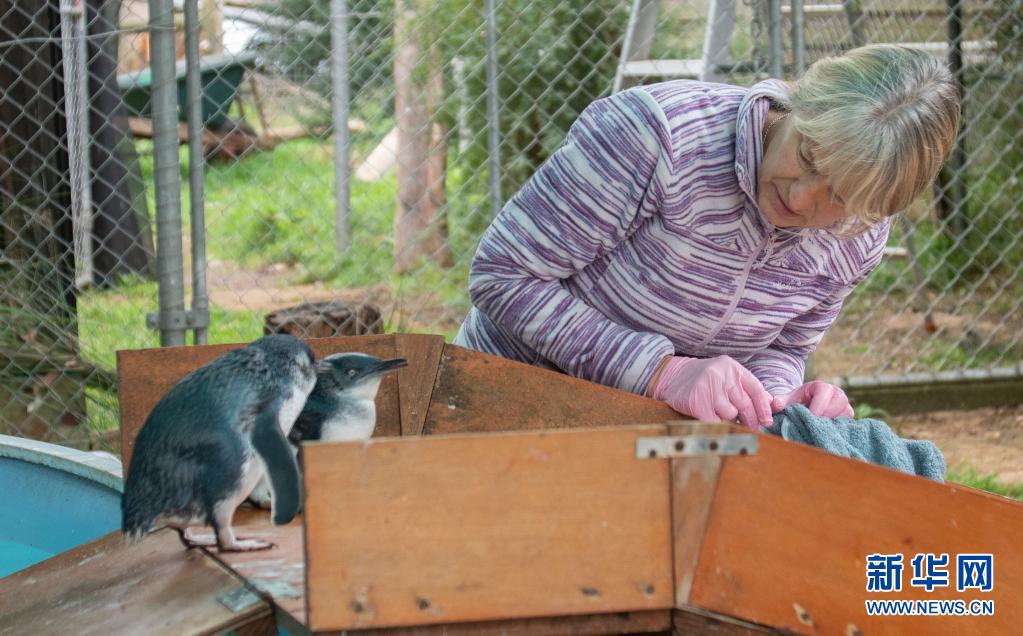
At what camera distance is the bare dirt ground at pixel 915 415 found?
3957 millimetres

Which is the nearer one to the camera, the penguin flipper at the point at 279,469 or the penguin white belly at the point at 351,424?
the penguin flipper at the point at 279,469

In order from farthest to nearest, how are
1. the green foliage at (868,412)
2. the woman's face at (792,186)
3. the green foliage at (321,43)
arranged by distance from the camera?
the green foliage at (321,43), the green foliage at (868,412), the woman's face at (792,186)

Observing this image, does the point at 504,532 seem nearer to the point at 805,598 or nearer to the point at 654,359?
the point at 805,598

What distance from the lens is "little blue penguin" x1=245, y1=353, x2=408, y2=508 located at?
5.44 ft

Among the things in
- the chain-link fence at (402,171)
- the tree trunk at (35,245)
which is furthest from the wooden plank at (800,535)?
the tree trunk at (35,245)

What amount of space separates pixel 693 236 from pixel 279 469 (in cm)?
87

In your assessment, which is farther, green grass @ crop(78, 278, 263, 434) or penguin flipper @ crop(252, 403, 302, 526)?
green grass @ crop(78, 278, 263, 434)

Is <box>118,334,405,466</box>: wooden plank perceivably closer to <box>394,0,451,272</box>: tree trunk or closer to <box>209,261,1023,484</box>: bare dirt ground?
<box>209,261,1023,484</box>: bare dirt ground

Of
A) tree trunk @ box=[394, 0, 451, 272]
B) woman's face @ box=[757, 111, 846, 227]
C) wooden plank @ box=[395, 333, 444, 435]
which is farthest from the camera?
tree trunk @ box=[394, 0, 451, 272]

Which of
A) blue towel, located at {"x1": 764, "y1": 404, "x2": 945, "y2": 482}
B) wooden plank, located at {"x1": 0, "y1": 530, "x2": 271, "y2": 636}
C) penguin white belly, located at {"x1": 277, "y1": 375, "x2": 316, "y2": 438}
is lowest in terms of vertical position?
wooden plank, located at {"x1": 0, "y1": 530, "x2": 271, "y2": 636}

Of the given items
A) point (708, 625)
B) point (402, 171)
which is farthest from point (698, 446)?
point (402, 171)

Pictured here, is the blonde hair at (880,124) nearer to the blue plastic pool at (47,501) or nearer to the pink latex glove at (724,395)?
the pink latex glove at (724,395)

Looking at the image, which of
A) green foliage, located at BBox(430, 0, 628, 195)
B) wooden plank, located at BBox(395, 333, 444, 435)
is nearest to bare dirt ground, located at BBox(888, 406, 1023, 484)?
green foliage, located at BBox(430, 0, 628, 195)

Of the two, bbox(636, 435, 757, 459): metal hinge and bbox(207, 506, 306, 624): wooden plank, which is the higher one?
bbox(636, 435, 757, 459): metal hinge
